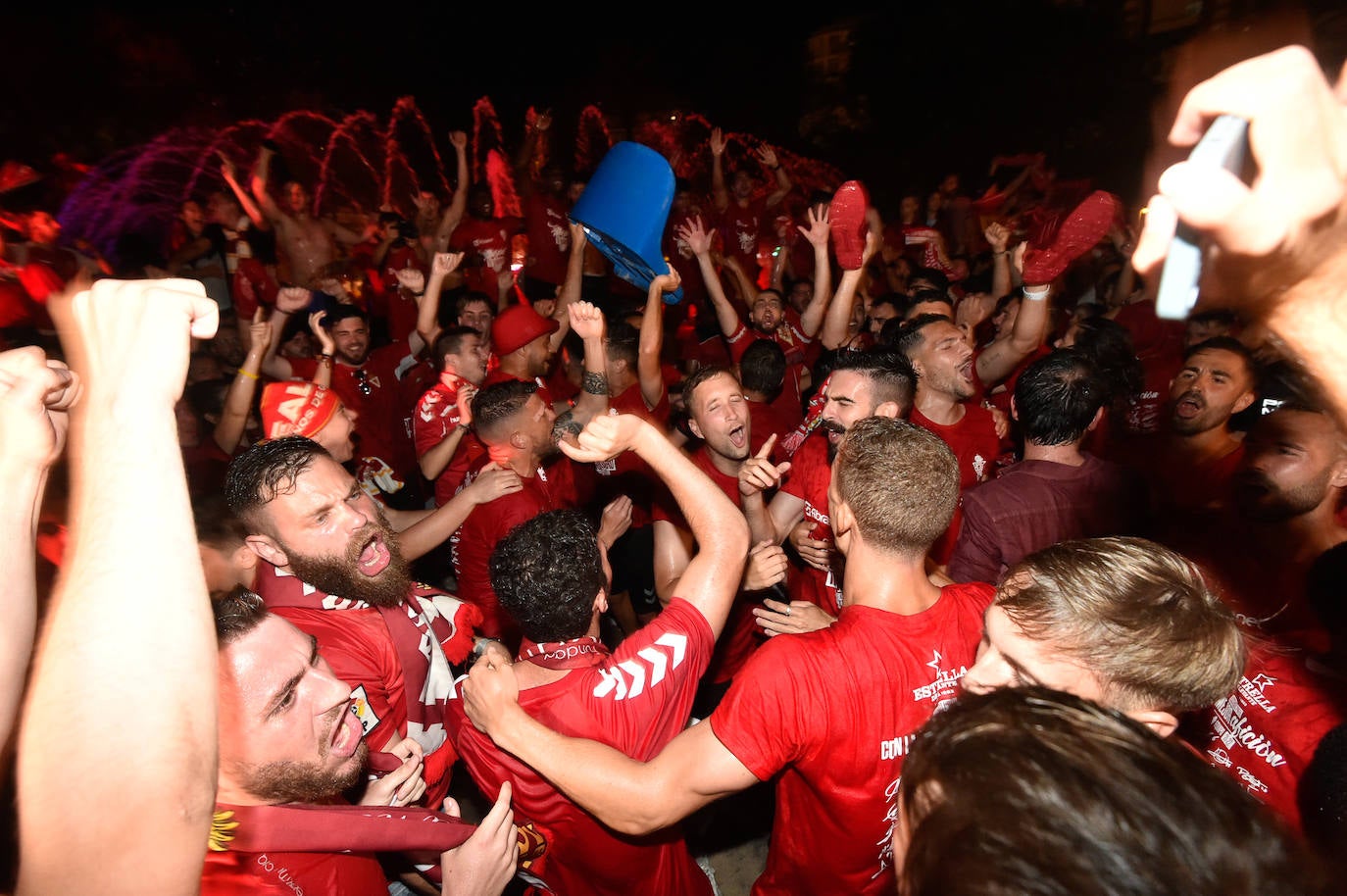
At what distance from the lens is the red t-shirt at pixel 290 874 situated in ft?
4.73

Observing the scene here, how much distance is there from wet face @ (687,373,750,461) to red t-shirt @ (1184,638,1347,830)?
2.46 metres

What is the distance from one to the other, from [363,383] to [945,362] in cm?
445

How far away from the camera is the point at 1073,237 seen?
15.4 feet

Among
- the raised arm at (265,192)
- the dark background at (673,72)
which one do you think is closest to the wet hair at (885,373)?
the raised arm at (265,192)

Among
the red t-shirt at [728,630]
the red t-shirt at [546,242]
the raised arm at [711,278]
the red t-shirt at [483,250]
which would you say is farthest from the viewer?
the red t-shirt at [546,242]

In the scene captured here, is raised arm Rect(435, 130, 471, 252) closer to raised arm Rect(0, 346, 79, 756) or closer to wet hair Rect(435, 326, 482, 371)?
wet hair Rect(435, 326, 482, 371)

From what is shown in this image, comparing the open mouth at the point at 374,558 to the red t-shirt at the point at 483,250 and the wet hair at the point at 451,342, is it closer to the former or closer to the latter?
the wet hair at the point at 451,342

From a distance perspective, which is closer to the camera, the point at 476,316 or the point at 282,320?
the point at 282,320

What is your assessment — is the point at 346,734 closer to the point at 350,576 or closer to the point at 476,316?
the point at 350,576

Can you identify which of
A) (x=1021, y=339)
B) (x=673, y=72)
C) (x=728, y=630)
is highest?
(x=673, y=72)

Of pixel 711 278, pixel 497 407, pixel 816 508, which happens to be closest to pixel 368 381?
pixel 497 407

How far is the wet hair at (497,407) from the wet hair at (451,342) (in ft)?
4.20

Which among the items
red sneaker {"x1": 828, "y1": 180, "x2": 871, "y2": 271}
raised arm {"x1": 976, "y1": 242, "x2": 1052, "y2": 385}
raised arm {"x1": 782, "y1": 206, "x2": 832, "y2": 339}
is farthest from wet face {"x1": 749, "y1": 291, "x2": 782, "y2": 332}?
raised arm {"x1": 976, "y1": 242, "x2": 1052, "y2": 385}

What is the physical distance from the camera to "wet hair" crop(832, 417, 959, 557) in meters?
2.05
